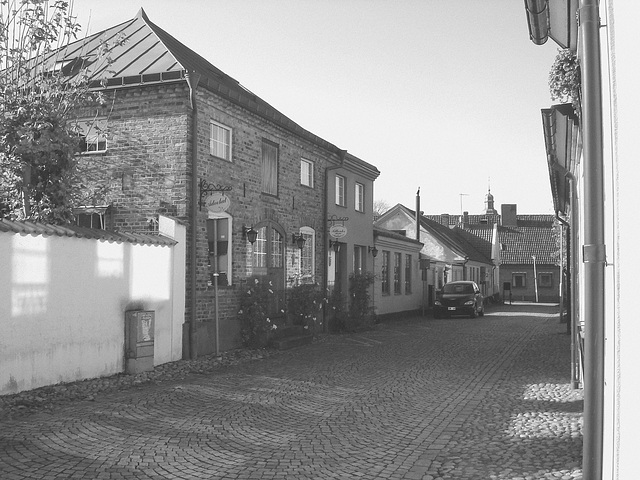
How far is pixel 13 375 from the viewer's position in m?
9.27

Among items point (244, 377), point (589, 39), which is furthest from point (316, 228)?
point (589, 39)

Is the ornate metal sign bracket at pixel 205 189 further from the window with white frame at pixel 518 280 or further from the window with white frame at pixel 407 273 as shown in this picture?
the window with white frame at pixel 518 280

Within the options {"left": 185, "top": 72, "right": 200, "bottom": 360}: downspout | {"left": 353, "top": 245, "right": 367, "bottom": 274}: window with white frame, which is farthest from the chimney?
{"left": 185, "top": 72, "right": 200, "bottom": 360}: downspout

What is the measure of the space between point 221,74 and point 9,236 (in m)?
10.1

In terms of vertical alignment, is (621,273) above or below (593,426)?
above

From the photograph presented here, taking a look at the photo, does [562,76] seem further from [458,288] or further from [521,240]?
[521,240]

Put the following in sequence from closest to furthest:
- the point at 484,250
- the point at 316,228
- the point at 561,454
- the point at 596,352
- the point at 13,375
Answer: the point at 596,352 < the point at 561,454 < the point at 13,375 < the point at 316,228 < the point at 484,250

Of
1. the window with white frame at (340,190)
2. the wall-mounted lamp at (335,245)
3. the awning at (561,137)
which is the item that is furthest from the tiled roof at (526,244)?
the awning at (561,137)

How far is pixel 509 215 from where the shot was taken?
224 ft

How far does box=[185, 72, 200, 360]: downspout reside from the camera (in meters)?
13.7

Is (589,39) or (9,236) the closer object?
(589,39)

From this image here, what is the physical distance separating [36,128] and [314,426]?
22.4ft

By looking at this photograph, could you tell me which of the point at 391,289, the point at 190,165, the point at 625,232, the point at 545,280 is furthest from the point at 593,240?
the point at 545,280

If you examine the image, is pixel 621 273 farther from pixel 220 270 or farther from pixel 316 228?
pixel 316 228
